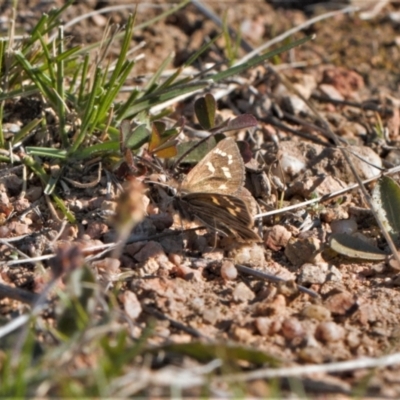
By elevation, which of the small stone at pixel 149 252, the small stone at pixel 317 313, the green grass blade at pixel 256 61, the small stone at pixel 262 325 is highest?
the green grass blade at pixel 256 61

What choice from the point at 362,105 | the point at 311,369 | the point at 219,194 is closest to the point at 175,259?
the point at 219,194

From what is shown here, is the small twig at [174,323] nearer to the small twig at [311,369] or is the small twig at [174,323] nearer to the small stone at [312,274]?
the small twig at [311,369]

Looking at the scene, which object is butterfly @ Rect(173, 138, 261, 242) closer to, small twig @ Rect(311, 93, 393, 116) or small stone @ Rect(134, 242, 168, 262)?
small stone @ Rect(134, 242, 168, 262)

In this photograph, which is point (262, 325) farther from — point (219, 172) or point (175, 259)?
point (219, 172)

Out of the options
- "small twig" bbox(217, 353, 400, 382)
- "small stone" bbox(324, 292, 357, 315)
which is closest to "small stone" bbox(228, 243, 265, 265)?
"small stone" bbox(324, 292, 357, 315)

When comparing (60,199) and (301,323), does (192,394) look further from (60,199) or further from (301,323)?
(60,199)

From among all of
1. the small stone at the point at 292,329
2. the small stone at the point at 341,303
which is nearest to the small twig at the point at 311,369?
the small stone at the point at 292,329

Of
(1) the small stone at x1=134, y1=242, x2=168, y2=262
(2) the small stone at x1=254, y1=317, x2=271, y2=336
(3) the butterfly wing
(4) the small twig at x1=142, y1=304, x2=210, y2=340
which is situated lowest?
(2) the small stone at x1=254, y1=317, x2=271, y2=336

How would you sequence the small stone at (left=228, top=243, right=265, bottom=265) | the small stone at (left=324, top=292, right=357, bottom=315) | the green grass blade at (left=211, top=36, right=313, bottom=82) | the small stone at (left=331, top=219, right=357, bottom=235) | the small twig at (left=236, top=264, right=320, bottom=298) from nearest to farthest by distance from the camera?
the small stone at (left=324, top=292, right=357, bottom=315)
the small twig at (left=236, top=264, right=320, bottom=298)
the small stone at (left=228, top=243, right=265, bottom=265)
the small stone at (left=331, top=219, right=357, bottom=235)
the green grass blade at (left=211, top=36, right=313, bottom=82)
